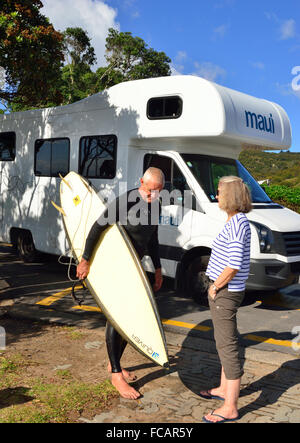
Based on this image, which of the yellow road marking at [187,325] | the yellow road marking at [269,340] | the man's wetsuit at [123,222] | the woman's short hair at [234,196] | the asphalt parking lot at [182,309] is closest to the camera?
the woman's short hair at [234,196]

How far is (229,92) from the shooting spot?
259 inches

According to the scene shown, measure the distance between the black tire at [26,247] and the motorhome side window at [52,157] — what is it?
4.98 feet

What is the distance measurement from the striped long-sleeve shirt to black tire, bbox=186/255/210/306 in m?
3.10

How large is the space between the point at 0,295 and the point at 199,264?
316cm

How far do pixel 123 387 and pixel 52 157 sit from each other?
5639mm

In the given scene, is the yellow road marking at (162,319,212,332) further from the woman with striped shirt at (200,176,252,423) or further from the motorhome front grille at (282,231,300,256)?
the woman with striped shirt at (200,176,252,423)

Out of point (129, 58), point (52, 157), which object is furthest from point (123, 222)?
point (129, 58)

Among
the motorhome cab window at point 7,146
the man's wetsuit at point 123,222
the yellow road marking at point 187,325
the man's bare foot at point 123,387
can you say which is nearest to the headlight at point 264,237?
the yellow road marking at point 187,325

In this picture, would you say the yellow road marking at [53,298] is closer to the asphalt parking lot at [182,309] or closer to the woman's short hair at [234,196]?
the asphalt parking lot at [182,309]

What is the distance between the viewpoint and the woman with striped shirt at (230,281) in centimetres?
322

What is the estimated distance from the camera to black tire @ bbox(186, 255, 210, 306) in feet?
21.4

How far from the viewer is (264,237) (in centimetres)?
599

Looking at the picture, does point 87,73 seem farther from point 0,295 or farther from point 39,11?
point 0,295
